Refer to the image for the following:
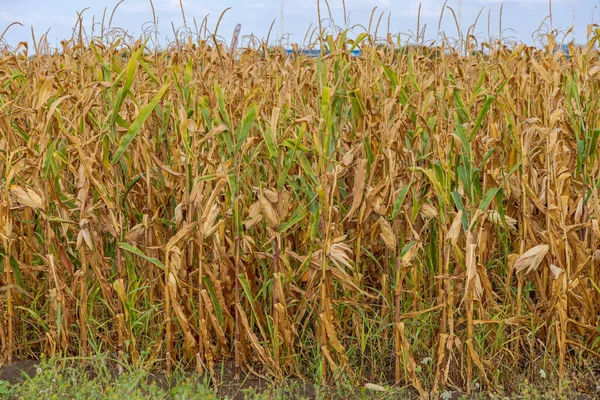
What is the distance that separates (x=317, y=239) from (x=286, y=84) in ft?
1.85

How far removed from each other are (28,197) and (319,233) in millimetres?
1028

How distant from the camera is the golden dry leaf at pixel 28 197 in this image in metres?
2.47

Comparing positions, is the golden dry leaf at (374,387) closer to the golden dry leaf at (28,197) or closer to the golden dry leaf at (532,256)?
the golden dry leaf at (532,256)

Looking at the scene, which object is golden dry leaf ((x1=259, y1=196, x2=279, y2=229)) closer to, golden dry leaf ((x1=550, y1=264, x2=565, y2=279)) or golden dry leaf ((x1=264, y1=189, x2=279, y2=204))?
golden dry leaf ((x1=264, y1=189, x2=279, y2=204))

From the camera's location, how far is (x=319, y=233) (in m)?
2.67

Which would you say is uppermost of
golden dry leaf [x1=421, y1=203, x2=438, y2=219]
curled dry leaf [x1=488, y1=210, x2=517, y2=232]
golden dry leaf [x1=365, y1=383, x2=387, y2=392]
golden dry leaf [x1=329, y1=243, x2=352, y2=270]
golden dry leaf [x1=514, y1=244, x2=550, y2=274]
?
golden dry leaf [x1=421, y1=203, x2=438, y2=219]

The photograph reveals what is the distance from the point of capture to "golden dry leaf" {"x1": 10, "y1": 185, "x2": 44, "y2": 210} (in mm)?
2473

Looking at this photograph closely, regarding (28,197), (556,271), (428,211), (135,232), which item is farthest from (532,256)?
(28,197)

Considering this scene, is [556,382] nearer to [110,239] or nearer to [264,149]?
[264,149]

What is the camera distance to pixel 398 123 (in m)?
2.36

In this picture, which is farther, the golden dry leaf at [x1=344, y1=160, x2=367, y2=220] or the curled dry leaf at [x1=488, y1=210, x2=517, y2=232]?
the curled dry leaf at [x1=488, y1=210, x2=517, y2=232]

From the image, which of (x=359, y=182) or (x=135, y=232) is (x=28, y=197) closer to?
(x=135, y=232)

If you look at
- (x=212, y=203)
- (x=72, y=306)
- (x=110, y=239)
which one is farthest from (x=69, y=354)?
(x=212, y=203)

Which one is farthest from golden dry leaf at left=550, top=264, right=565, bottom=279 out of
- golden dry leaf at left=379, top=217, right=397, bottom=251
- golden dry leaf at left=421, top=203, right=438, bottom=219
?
golden dry leaf at left=379, top=217, right=397, bottom=251
